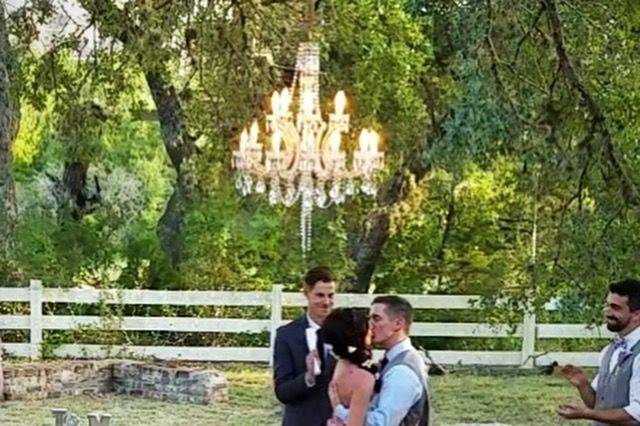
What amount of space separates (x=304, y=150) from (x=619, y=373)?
22.9 ft

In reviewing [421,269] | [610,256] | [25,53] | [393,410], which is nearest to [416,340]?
[421,269]

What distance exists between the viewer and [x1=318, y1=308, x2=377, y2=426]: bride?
128 inches

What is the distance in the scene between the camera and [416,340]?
12.8 meters

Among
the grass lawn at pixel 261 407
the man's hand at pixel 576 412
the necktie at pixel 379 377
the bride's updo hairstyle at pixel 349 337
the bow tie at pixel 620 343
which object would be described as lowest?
the grass lawn at pixel 261 407

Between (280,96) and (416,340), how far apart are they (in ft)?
12.6

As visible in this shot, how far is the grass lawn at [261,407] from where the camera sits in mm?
8820

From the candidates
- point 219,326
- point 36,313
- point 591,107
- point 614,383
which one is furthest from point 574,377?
point 36,313

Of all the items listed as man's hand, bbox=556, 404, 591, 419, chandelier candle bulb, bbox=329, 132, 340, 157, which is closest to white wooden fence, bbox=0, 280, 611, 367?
chandelier candle bulb, bbox=329, 132, 340, 157

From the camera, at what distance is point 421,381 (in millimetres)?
3404

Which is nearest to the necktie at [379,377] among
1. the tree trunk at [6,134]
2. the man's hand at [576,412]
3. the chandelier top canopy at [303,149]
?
the man's hand at [576,412]

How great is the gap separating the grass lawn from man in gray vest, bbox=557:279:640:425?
185 inches

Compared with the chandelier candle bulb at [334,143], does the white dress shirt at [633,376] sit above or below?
below

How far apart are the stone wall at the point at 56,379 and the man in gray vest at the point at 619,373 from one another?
6552 mm

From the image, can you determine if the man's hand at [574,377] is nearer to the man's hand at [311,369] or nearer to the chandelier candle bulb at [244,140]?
the man's hand at [311,369]
